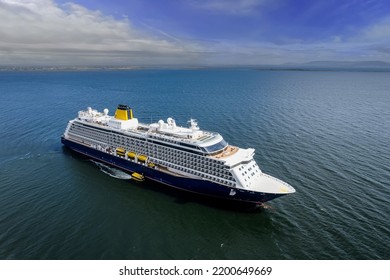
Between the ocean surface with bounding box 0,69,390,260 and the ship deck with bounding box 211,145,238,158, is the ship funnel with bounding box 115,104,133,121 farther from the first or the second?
the ship deck with bounding box 211,145,238,158

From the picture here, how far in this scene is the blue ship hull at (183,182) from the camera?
3697cm

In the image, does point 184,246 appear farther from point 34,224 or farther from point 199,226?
point 34,224

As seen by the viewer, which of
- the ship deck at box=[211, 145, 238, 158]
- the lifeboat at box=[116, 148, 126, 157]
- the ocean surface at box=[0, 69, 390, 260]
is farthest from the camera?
the lifeboat at box=[116, 148, 126, 157]

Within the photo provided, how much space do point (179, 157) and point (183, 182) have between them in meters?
4.42

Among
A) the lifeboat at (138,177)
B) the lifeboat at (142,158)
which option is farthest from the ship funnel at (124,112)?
the lifeboat at (138,177)

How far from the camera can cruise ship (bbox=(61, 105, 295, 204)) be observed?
125 feet

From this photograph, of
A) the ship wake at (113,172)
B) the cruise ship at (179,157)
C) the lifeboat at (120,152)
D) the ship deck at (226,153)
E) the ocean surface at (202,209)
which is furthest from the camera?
the lifeboat at (120,152)

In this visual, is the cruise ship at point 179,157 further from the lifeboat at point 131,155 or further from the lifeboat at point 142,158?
the lifeboat at point 142,158

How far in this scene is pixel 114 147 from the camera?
5334cm

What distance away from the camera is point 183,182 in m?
42.2

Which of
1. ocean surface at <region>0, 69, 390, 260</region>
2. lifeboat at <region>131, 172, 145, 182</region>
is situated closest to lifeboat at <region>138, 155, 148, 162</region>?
lifeboat at <region>131, 172, 145, 182</region>

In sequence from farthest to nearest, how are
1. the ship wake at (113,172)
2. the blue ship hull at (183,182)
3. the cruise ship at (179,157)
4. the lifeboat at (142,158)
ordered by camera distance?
the ship wake at (113,172) → the lifeboat at (142,158) → the cruise ship at (179,157) → the blue ship hull at (183,182)

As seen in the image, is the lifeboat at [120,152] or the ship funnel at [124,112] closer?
the lifeboat at [120,152]

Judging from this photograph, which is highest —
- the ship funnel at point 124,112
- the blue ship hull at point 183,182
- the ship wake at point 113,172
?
the ship funnel at point 124,112
